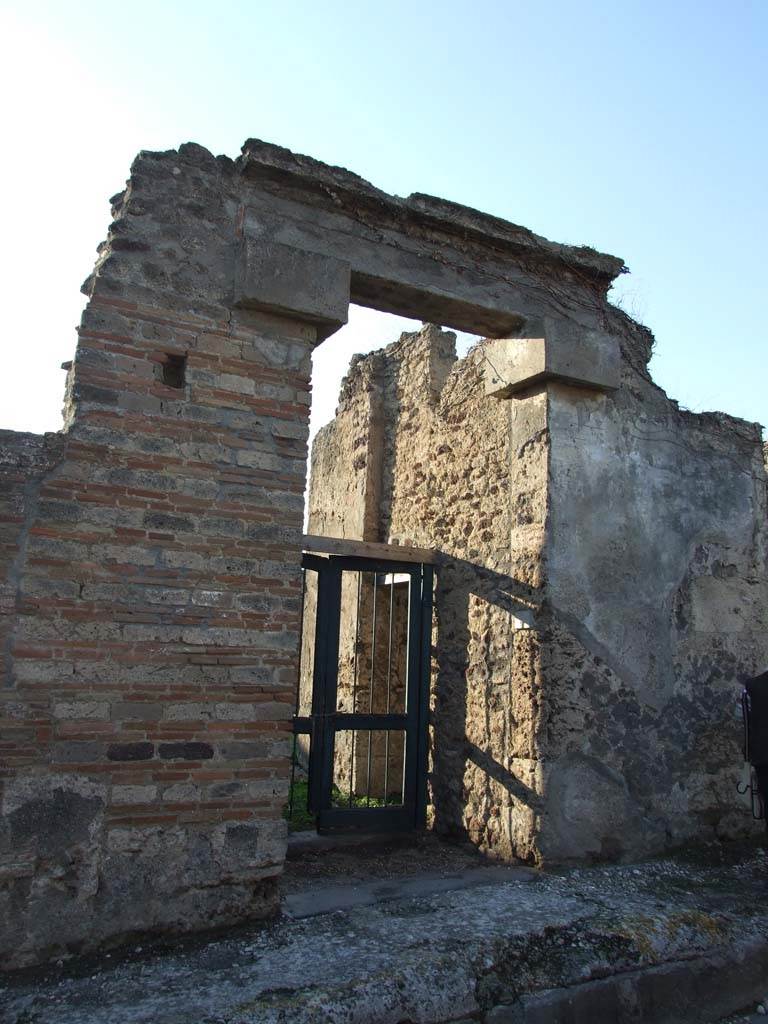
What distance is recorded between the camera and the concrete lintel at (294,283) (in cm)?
442

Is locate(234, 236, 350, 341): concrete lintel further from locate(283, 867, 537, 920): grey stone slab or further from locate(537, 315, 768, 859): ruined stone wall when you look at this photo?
locate(283, 867, 537, 920): grey stone slab

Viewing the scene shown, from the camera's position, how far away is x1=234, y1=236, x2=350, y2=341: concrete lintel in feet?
14.5

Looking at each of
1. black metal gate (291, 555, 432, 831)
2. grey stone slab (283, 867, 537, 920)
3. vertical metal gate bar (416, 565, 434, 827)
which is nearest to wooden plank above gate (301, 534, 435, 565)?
black metal gate (291, 555, 432, 831)

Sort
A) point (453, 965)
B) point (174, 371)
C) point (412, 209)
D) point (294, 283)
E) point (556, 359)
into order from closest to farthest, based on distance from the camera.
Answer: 1. point (453, 965)
2. point (174, 371)
3. point (294, 283)
4. point (412, 209)
5. point (556, 359)

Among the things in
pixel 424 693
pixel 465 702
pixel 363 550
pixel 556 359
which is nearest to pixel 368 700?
pixel 424 693

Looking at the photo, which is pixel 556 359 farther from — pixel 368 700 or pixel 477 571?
pixel 368 700

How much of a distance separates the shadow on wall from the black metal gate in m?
0.13

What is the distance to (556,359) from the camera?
17.7ft

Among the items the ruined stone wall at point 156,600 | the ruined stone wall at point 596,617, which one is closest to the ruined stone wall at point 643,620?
the ruined stone wall at point 596,617

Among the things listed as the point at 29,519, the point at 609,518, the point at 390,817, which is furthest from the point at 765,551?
the point at 29,519

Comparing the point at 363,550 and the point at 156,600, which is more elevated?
the point at 363,550

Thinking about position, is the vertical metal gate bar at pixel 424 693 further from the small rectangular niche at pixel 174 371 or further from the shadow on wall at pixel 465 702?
the small rectangular niche at pixel 174 371

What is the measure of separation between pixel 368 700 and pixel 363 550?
73.9 inches

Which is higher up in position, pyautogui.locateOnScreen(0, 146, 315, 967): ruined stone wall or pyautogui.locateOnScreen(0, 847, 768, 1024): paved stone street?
pyautogui.locateOnScreen(0, 146, 315, 967): ruined stone wall
